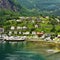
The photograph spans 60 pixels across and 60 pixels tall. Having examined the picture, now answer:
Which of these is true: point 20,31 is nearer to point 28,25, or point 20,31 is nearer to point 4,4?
point 28,25

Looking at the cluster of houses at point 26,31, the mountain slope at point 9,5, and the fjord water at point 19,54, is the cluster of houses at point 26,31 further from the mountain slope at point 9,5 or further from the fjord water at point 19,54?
the mountain slope at point 9,5

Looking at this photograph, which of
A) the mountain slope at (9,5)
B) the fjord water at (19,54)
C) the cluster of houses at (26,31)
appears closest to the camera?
the fjord water at (19,54)

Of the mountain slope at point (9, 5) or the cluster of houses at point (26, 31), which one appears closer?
the cluster of houses at point (26, 31)

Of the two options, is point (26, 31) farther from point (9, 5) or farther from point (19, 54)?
point (9, 5)

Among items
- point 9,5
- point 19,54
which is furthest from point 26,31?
point 9,5

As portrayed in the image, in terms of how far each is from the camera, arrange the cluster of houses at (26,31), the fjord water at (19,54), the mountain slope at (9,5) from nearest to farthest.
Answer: the fjord water at (19,54) < the cluster of houses at (26,31) < the mountain slope at (9,5)

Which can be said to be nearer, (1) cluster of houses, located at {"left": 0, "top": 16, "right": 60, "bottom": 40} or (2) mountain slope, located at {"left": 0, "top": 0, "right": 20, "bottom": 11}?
(1) cluster of houses, located at {"left": 0, "top": 16, "right": 60, "bottom": 40}

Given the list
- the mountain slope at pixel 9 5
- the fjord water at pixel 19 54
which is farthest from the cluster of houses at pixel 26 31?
the mountain slope at pixel 9 5

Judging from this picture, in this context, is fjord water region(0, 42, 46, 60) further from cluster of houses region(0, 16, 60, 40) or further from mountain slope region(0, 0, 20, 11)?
mountain slope region(0, 0, 20, 11)

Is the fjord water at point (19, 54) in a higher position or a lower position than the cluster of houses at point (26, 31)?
higher

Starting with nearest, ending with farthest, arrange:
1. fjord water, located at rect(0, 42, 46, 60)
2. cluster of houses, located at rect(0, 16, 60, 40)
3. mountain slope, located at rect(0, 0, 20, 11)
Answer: fjord water, located at rect(0, 42, 46, 60), cluster of houses, located at rect(0, 16, 60, 40), mountain slope, located at rect(0, 0, 20, 11)

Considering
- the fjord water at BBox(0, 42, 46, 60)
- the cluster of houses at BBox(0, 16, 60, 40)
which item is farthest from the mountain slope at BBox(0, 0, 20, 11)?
the fjord water at BBox(0, 42, 46, 60)
